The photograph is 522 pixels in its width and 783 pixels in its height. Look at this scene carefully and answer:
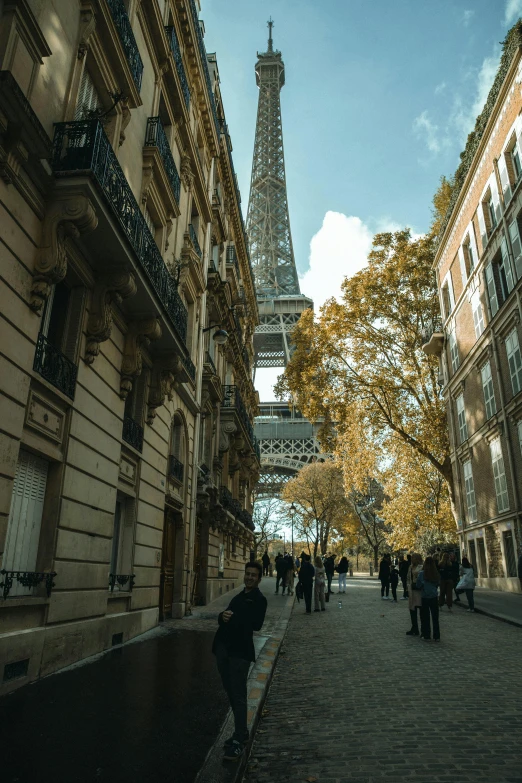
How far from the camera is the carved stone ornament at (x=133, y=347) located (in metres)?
10.5

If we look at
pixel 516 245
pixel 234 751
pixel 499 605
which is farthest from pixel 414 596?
pixel 516 245

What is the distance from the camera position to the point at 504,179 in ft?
70.1

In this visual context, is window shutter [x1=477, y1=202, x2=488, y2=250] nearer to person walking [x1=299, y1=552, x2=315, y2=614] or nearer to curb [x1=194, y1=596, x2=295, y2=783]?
person walking [x1=299, y1=552, x2=315, y2=614]

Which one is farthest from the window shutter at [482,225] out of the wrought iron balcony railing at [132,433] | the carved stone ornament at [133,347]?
the wrought iron balcony railing at [132,433]

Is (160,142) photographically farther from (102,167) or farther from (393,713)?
(393,713)

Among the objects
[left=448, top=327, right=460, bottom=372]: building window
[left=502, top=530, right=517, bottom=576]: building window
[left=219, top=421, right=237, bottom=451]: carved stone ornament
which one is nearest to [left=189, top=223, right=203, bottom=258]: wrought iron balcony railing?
[left=219, top=421, right=237, bottom=451]: carved stone ornament

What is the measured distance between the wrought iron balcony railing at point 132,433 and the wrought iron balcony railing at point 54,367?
8.96 feet

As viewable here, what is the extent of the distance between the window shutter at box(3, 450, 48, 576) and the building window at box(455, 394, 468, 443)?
2279cm

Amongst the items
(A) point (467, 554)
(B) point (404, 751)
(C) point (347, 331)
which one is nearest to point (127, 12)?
(B) point (404, 751)

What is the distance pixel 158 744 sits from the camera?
473 centimetres

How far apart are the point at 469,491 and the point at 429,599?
1662 centimetres

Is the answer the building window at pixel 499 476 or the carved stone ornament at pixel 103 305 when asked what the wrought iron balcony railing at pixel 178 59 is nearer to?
the carved stone ornament at pixel 103 305

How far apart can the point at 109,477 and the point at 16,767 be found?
5811mm

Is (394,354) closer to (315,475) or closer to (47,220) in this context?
(47,220)
